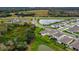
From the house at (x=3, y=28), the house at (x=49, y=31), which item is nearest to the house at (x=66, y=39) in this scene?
the house at (x=49, y=31)

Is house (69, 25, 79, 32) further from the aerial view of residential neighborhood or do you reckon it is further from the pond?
the pond

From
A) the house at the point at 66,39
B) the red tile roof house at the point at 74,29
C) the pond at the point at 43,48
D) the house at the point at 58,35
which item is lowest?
the pond at the point at 43,48

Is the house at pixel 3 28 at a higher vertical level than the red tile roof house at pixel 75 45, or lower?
higher

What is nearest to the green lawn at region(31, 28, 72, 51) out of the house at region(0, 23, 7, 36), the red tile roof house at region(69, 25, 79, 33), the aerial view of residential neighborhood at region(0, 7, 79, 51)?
the aerial view of residential neighborhood at region(0, 7, 79, 51)

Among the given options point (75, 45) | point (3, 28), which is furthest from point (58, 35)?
point (3, 28)

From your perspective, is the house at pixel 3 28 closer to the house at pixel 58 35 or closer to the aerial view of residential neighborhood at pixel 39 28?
the aerial view of residential neighborhood at pixel 39 28

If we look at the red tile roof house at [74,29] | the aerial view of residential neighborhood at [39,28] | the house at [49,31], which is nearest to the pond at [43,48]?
the aerial view of residential neighborhood at [39,28]

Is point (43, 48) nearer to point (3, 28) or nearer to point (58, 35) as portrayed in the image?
point (58, 35)
